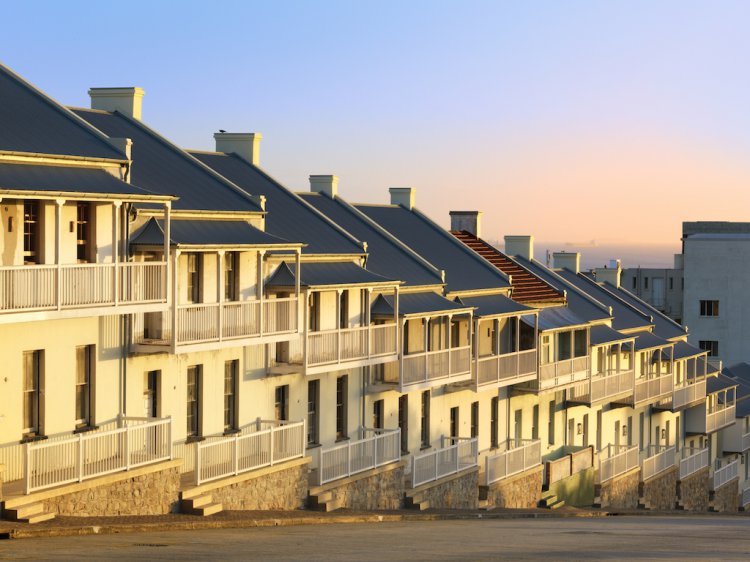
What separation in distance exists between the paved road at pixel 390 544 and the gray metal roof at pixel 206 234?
6.94 m

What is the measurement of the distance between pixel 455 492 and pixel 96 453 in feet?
61.0

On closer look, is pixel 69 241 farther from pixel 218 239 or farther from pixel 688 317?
pixel 688 317

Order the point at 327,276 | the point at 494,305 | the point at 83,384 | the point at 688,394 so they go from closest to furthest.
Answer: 1. the point at 83,384
2. the point at 327,276
3. the point at 494,305
4. the point at 688,394

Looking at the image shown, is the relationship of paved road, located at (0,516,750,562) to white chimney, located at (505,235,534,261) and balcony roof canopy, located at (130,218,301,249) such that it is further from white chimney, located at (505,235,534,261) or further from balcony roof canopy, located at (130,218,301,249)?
white chimney, located at (505,235,534,261)

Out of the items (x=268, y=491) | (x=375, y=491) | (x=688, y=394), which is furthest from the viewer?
(x=688, y=394)

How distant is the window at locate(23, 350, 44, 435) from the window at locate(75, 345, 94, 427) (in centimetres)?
135

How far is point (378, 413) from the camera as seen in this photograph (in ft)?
144

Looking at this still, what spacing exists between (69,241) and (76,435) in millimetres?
4562

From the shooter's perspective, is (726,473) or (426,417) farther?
(726,473)

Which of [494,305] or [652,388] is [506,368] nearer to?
[494,305]

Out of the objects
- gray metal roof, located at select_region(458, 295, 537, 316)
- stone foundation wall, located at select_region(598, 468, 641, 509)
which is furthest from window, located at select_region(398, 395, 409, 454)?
stone foundation wall, located at select_region(598, 468, 641, 509)

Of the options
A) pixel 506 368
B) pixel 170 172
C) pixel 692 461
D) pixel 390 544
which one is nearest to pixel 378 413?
pixel 506 368

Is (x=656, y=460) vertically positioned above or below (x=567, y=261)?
below

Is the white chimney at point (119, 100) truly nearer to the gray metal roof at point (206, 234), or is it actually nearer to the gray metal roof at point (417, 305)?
the gray metal roof at point (206, 234)
